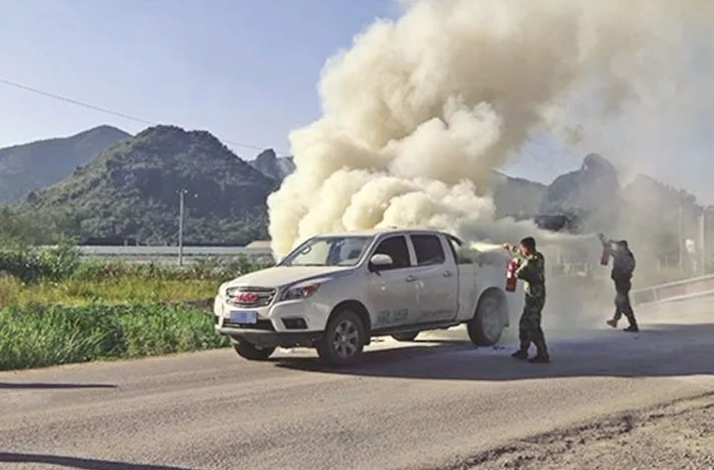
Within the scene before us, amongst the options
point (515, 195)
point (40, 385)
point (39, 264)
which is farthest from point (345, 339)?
point (39, 264)

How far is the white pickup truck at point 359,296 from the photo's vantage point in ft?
35.9

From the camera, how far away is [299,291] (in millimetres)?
10953

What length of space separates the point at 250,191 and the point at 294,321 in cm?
8260

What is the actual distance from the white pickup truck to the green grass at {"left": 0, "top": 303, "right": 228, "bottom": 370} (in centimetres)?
207

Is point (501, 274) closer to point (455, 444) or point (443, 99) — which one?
point (455, 444)

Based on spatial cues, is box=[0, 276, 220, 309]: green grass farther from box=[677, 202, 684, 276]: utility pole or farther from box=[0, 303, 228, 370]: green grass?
box=[677, 202, 684, 276]: utility pole

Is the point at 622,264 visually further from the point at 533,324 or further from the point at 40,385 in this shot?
the point at 40,385

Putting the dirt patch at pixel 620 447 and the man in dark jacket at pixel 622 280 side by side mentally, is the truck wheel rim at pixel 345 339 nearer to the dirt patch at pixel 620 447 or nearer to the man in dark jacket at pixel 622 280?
the dirt patch at pixel 620 447

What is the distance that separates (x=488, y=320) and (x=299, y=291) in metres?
3.86

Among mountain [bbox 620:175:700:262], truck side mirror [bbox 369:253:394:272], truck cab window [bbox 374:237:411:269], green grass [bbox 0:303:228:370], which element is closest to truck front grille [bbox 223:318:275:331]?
truck side mirror [bbox 369:253:394:272]

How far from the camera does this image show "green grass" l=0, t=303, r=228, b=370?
1204 cm

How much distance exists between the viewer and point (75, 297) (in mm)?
24750

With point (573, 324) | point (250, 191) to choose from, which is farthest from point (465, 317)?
point (250, 191)

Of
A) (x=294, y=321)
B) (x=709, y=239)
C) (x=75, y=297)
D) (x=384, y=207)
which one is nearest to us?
(x=294, y=321)
